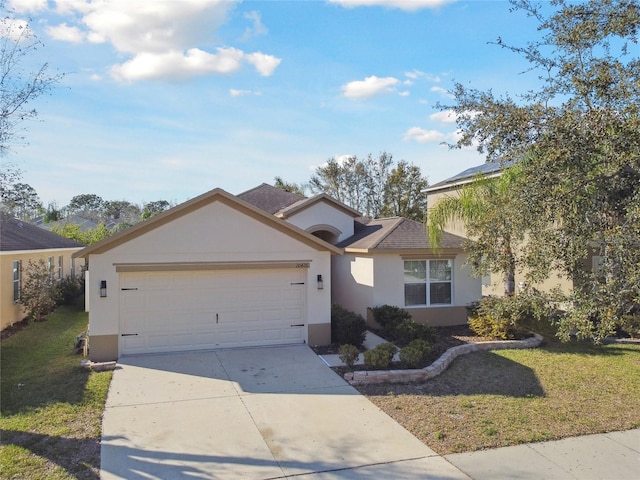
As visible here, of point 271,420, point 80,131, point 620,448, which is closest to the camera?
point 620,448

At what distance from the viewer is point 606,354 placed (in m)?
11.8

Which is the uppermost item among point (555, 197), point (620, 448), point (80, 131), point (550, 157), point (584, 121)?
point (80, 131)

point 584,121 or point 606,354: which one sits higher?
point 584,121

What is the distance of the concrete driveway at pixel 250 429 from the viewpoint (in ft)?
18.6

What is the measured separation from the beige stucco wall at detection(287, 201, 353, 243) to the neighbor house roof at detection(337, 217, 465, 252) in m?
1.63

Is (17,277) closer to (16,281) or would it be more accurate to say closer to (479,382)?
(16,281)

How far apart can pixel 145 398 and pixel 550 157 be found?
7.82 meters

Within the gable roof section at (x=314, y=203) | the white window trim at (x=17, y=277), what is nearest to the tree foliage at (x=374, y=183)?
the gable roof section at (x=314, y=203)

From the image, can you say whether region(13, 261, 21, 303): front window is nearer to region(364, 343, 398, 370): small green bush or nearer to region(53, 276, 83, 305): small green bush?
region(53, 276, 83, 305): small green bush

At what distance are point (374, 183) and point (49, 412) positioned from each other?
37.8 meters

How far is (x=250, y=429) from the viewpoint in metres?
6.90

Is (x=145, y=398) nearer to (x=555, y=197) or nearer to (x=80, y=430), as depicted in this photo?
(x=80, y=430)

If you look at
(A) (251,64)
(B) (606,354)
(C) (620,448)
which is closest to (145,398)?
(C) (620,448)

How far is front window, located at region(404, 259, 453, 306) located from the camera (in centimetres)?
1531
